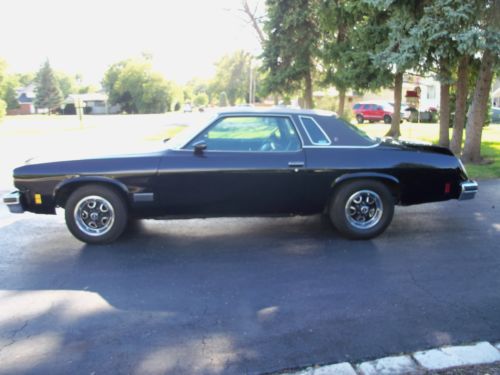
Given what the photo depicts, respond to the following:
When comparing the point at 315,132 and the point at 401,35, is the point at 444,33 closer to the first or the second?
the point at 401,35

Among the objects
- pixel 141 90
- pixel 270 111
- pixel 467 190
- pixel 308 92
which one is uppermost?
pixel 141 90

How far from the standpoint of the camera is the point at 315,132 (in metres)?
5.65

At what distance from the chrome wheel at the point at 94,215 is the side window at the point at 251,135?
126 cm

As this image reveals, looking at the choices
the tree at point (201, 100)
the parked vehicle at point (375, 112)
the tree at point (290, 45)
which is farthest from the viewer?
the tree at point (201, 100)

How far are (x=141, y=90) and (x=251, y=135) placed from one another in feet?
279

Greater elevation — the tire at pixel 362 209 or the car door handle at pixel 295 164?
the car door handle at pixel 295 164

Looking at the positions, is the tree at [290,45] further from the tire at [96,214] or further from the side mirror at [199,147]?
the tire at [96,214]

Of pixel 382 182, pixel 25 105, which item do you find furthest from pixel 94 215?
pixel 25 105

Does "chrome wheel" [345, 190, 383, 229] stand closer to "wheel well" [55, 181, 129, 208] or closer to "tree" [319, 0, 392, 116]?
"wheel well" [55, 181, 129, 208]

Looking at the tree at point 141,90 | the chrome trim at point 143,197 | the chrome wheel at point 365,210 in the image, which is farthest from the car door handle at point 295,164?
the tree at point 141,90

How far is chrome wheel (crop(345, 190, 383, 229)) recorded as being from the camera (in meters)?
5.67

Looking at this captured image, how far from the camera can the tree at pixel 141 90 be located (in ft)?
283

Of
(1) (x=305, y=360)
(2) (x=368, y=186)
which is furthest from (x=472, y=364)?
(2) (x=368, y=186)

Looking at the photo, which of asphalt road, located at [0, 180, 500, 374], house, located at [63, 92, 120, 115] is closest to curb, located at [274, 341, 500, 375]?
asphalt road, located at [0, 180, 500, 374]
